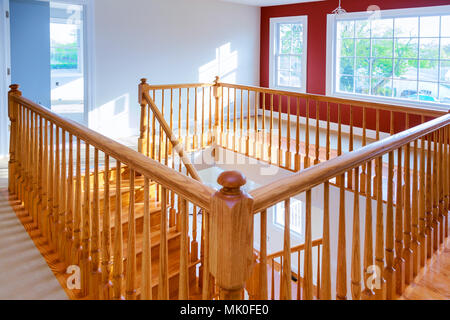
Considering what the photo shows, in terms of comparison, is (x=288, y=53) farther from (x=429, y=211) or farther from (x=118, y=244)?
(x=118, y=244)

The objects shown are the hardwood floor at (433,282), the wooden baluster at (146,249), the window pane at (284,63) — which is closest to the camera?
the wooden baluster at (146,249)

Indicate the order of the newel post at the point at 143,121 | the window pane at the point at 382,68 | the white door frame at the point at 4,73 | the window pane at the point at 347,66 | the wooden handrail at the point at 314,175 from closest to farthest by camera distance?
the wooden handrail at the point at 314,175 < the newel post at the point at 143,121 < the white door frame at the point at 4,73 < the window pane at the point at 382,68 < the window pane at the point at 347,66

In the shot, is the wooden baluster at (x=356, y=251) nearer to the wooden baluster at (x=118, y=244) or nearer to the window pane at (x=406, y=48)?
the wooden baluster at (x=118, y=244)

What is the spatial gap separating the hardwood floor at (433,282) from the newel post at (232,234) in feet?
4.36

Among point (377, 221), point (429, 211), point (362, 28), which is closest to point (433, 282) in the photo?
point (429, 211)

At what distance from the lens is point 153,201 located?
431cm

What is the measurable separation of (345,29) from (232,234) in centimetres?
617

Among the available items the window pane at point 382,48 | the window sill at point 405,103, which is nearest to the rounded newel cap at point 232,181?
the window sill at point 405,103

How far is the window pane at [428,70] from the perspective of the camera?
540cm

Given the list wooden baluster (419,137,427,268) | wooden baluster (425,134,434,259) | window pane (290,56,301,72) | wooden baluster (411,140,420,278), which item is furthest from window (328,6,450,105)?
wooden baluster (411,140,420,278)

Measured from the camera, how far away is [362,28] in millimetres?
6199

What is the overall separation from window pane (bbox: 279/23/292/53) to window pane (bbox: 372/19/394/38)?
1.79 metres

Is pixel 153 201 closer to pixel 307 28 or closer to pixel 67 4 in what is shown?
pixel 67 4

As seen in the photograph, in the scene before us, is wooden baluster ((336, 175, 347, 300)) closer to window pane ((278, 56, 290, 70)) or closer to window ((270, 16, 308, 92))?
window ((270, 16, 308, 92))
